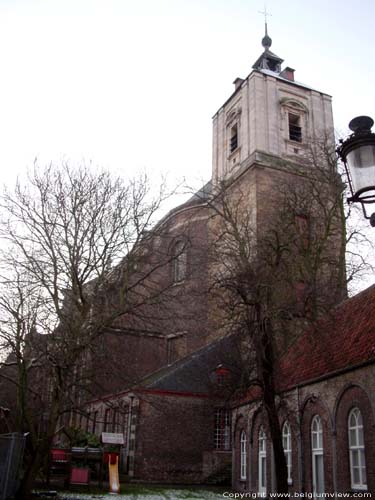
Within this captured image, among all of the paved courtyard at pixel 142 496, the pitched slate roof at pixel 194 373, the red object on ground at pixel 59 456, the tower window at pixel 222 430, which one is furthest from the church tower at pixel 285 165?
the red object on ground at pixel 59 456

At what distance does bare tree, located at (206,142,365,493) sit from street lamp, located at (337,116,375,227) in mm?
9417

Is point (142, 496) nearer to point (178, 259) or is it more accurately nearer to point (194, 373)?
point (178, 259)

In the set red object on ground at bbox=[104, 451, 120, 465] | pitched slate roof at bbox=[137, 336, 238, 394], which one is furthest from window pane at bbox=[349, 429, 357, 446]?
pitched slate roof at bbox=[137, 336, 238, 394]

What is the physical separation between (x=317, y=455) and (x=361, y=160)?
12488 mm

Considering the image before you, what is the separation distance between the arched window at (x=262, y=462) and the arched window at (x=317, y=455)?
3317 mm

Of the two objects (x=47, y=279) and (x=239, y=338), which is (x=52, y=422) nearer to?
(x=47, y=279)

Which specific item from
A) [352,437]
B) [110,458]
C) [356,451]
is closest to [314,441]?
[352,437]

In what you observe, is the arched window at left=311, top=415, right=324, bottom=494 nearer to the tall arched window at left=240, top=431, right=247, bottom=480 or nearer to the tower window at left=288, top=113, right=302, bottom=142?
the tall arched window at left=240, top=431, right=247, bottom=480

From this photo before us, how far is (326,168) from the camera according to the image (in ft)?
90.7

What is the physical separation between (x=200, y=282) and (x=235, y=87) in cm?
1557

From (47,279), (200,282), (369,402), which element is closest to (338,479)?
(369,402)

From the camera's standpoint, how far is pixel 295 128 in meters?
35.2

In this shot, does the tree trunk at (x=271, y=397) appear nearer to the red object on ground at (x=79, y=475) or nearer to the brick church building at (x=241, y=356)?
the brick church building at (x=241, y=356)

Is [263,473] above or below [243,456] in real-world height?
below
